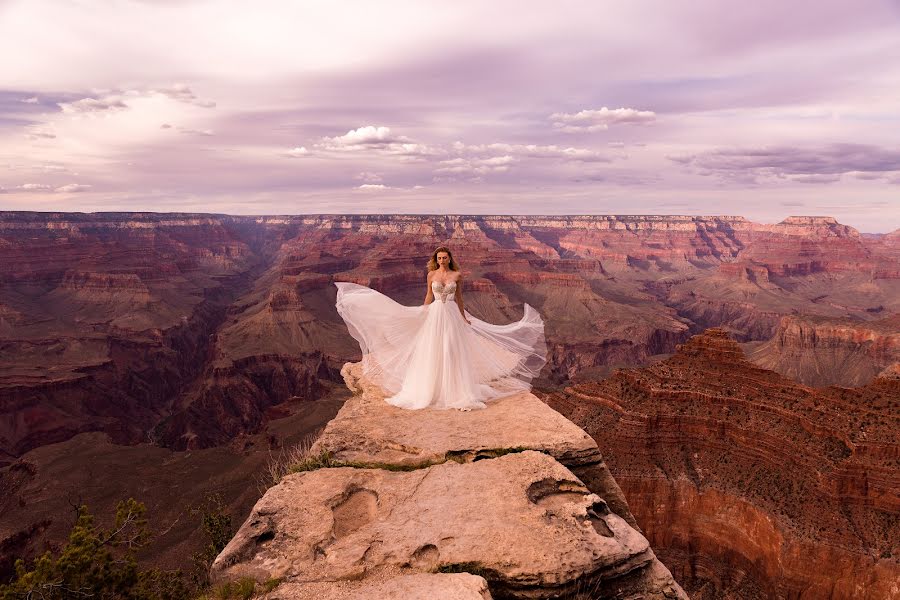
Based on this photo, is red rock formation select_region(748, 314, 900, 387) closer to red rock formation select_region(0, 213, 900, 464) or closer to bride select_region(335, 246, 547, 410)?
red rock formation select_region(0, 213, 900, 464)

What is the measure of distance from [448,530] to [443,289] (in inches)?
268

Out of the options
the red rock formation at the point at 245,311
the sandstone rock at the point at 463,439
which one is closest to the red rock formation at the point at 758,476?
the sandstone rock at the point at 463,439

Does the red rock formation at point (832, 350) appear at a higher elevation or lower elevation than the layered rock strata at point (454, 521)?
lower

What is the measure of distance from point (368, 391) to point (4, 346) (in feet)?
339

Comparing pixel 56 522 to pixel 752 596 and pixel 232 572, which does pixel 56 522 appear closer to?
pixel 232 572

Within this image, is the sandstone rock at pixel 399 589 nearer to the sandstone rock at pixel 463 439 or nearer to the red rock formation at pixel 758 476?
the sandstone rock at pixel 463 439

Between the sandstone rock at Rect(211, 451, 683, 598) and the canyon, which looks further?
the canyon

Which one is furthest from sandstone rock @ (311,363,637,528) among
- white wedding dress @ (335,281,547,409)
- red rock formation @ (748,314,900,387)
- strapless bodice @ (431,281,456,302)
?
red rock formation @ (748,314,900,387)

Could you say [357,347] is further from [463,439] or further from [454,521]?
[454,521]

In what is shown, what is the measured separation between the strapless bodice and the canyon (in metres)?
25.1

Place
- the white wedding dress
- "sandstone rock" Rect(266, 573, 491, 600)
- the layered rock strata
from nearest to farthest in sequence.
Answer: "sandstone rock" Rect(266, 573, 491, 600) → the layered rock strata → the white wedding dress

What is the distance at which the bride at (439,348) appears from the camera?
1153 centimetres

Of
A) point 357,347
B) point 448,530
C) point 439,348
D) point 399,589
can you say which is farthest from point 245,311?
point 399,589

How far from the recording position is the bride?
37.8 ft
